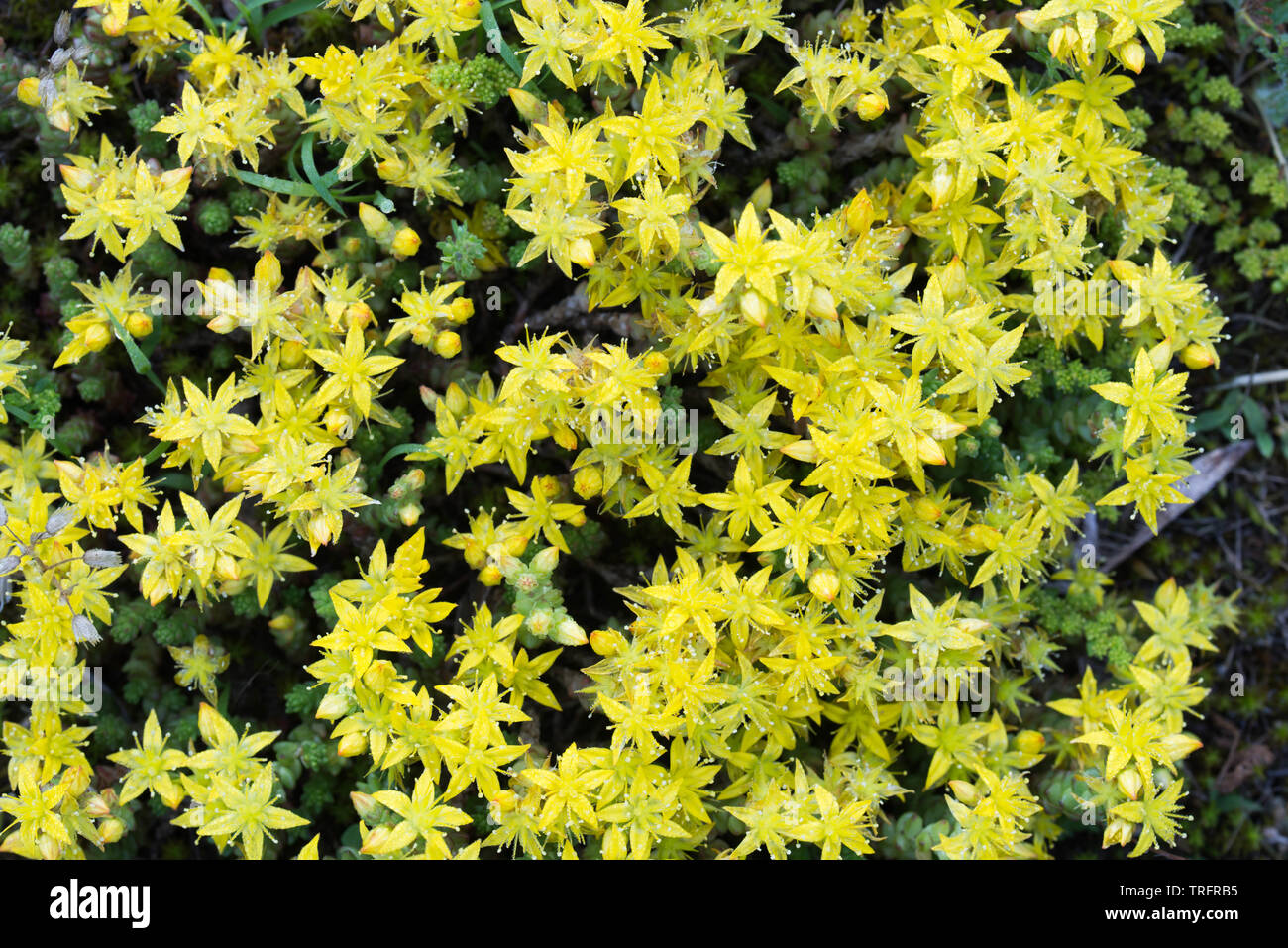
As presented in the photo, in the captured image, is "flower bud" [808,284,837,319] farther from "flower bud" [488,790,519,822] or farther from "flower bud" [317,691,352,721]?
"flower bud" [317,691,352,721]

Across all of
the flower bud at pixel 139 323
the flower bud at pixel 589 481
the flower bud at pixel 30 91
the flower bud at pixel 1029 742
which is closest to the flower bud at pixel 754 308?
the flower bud at pixel 589 481

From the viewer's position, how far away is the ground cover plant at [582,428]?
312 cm

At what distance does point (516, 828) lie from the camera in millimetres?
3121

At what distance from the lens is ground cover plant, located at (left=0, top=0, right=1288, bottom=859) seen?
312 cm

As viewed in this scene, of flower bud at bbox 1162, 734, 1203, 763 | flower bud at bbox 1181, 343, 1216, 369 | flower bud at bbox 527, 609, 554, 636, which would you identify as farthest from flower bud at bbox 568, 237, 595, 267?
flower bud at bbox 1162, 734, 1203, 763

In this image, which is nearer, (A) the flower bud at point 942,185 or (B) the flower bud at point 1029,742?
(A) the flower bud at point 942,185

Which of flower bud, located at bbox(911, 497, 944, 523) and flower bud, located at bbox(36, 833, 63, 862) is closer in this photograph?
flower bud, located at bbox(36, 833, 63, 862)

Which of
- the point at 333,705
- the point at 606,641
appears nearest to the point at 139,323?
the point at 333,705

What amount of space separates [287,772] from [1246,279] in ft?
14.4

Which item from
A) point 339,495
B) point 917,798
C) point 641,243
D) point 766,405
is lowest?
point 917,798

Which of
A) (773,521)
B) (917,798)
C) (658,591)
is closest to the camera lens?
(658,591)

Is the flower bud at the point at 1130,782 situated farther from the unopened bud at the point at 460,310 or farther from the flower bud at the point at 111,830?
the flower bud at the point at 111,830
